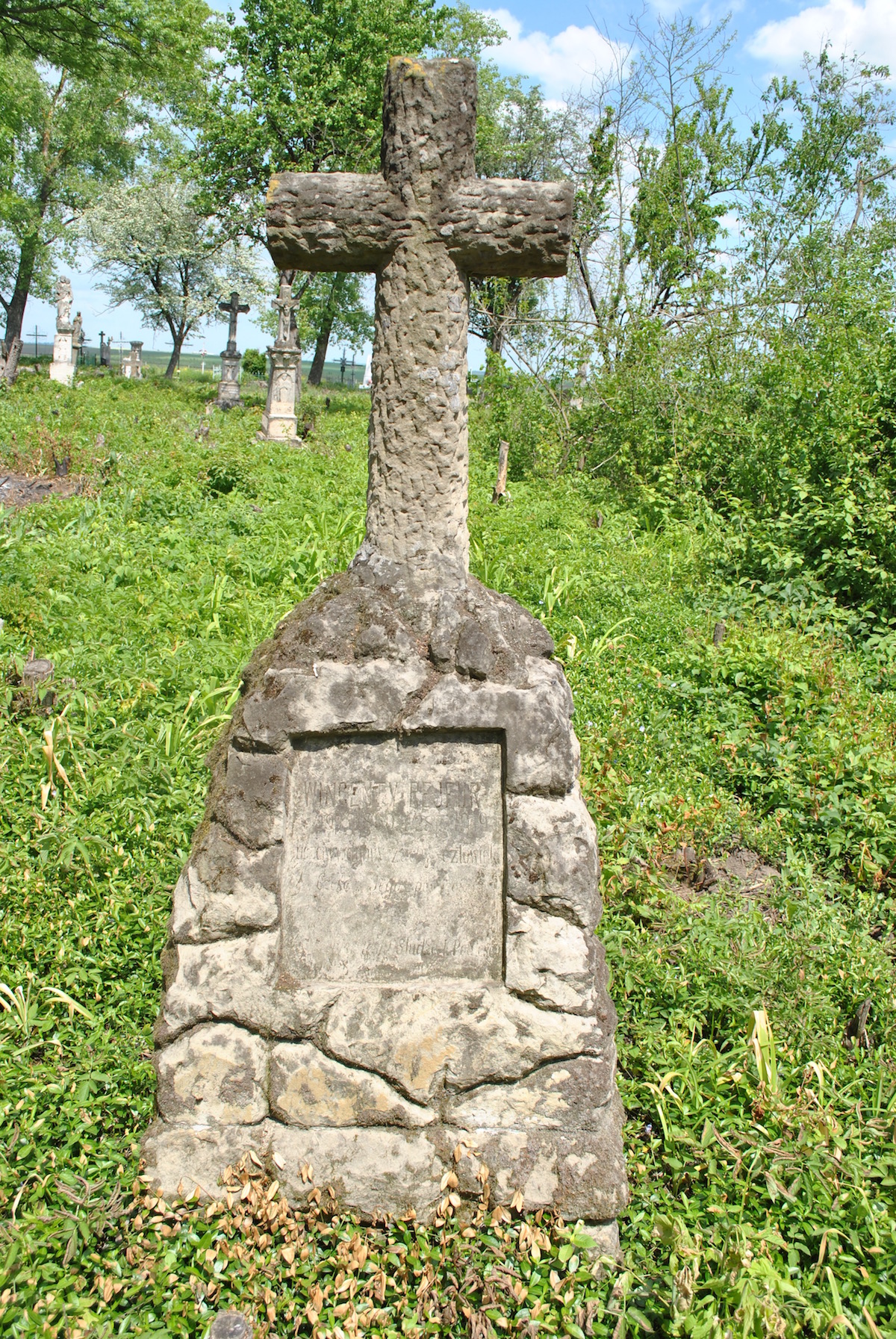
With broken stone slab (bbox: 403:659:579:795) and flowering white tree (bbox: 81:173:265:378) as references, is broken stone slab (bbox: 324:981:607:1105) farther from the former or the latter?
flowering white tree (bbox: 81:173:265:378)

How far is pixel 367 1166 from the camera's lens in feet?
8.86

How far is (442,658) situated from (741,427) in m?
8.69

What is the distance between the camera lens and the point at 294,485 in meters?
10.2

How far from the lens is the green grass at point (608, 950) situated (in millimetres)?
2426

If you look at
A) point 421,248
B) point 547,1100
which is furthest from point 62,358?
point 547,1100

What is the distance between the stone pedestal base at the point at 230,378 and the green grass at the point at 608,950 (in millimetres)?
14786

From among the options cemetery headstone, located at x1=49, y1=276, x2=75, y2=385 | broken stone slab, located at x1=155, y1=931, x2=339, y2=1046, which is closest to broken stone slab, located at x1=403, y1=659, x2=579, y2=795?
broken stone slab, located at x1=155, y1=931, x2=339, y2=1046

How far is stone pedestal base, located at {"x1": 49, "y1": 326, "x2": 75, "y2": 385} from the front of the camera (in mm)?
23172

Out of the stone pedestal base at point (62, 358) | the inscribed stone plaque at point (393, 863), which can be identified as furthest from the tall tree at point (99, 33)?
the inscribed stone plaque at point (393, 863)

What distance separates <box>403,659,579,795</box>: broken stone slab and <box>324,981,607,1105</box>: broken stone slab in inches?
26.2

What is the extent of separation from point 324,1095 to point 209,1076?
343 millimetres

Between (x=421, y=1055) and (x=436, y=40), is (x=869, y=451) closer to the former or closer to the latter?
(x=421, y=1055)

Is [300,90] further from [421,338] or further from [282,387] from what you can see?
[421,338]

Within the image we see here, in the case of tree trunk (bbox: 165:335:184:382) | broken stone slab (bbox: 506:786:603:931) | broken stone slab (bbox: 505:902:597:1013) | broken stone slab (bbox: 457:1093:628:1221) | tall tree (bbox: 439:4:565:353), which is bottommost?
broken stone slab (bbox: 457:1093:628:1221)
